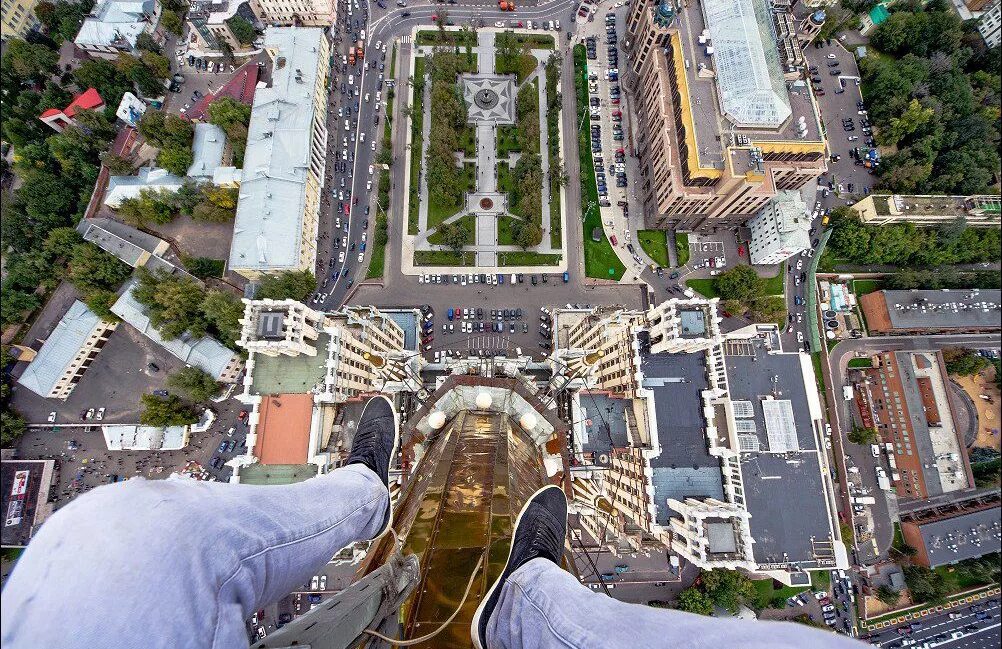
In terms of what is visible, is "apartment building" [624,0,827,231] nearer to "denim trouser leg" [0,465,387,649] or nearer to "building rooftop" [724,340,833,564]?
"building rooftop" [724,340,833,564]

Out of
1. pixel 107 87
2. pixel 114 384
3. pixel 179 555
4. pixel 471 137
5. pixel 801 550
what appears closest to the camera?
pixel 179 555

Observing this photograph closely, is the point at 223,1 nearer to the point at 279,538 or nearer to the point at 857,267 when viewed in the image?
the point at 279,538

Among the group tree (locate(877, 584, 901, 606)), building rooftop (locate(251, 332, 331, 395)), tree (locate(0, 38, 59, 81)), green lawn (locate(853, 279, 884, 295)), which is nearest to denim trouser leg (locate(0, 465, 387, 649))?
building rooftop (locate(251, 332, 331, 395))

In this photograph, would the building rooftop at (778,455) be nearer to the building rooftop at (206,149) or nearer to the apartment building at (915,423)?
the apartment building at (915,423)

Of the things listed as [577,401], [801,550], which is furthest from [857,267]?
[577,401]

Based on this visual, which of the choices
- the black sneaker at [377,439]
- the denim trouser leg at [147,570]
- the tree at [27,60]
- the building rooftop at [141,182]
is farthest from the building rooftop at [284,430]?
the tree at [27,60]
